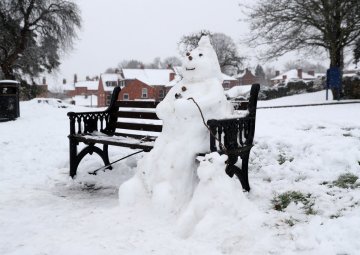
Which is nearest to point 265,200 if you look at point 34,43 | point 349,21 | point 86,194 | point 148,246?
point 148,246

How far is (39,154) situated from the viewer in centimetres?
697

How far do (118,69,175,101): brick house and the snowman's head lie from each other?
4840 cm

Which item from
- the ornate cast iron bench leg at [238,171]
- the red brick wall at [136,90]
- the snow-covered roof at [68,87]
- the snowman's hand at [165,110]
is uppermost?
the snow-covered roof at [68,87]

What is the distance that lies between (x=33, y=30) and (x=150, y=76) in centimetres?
3201

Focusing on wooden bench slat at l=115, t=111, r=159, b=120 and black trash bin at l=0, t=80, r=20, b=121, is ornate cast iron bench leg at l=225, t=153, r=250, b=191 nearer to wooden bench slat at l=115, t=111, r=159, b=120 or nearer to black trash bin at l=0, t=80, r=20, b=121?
wooden bench slat at l=115, t=111, r=159, b=120

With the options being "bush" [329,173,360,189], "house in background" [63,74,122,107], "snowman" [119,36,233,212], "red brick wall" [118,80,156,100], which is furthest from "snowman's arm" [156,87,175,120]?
"house in background" [63,74,122,107]

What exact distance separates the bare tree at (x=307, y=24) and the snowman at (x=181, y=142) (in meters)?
15.0

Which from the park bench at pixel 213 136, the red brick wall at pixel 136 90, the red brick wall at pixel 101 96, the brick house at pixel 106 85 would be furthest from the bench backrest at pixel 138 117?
the red brick wall at pixel 101 96

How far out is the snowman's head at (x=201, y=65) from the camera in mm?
4520

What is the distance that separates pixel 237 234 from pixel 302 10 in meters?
17.6

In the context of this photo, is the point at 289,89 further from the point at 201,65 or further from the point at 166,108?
the point at 166,108

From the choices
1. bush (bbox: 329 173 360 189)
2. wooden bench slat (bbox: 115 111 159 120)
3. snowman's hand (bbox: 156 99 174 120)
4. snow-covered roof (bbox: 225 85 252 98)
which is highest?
snow-covered roof (bbox: 225 85 252 98)

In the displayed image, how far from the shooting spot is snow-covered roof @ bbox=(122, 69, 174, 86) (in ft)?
183

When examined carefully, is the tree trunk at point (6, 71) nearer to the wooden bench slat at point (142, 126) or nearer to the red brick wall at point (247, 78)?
the wooden bench slat at point (142, 126)
